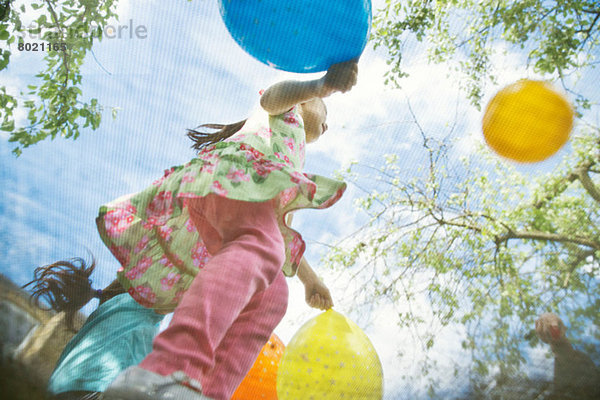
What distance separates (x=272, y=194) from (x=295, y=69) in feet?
0.88

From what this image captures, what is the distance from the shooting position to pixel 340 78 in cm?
73

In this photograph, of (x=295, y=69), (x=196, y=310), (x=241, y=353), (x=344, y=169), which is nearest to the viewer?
(x=196, y=310)

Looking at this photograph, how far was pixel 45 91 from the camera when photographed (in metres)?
0.86

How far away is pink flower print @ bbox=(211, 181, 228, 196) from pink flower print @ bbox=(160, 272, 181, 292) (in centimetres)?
27

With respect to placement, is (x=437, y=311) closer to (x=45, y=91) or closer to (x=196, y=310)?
(x=196, y=310)

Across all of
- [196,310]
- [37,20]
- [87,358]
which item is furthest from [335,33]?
[87,358]

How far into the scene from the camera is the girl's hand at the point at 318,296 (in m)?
0.97

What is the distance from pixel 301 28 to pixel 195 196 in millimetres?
344

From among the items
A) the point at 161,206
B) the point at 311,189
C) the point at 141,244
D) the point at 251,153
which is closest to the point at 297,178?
the point at 311,189

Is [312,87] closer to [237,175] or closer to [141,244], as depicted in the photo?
[237,175]

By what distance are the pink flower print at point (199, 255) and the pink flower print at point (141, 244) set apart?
3.7 inches

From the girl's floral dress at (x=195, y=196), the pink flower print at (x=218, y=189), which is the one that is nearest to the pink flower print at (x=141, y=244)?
the girl's floral dress at (x=195, y=196)

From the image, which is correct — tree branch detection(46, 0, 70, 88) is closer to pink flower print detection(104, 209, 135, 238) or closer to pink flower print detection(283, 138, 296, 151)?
pink flower print detection(104, 209, 135, 238)

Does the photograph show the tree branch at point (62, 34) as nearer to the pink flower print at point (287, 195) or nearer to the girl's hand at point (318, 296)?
the pink flower print at point (287, 195)
